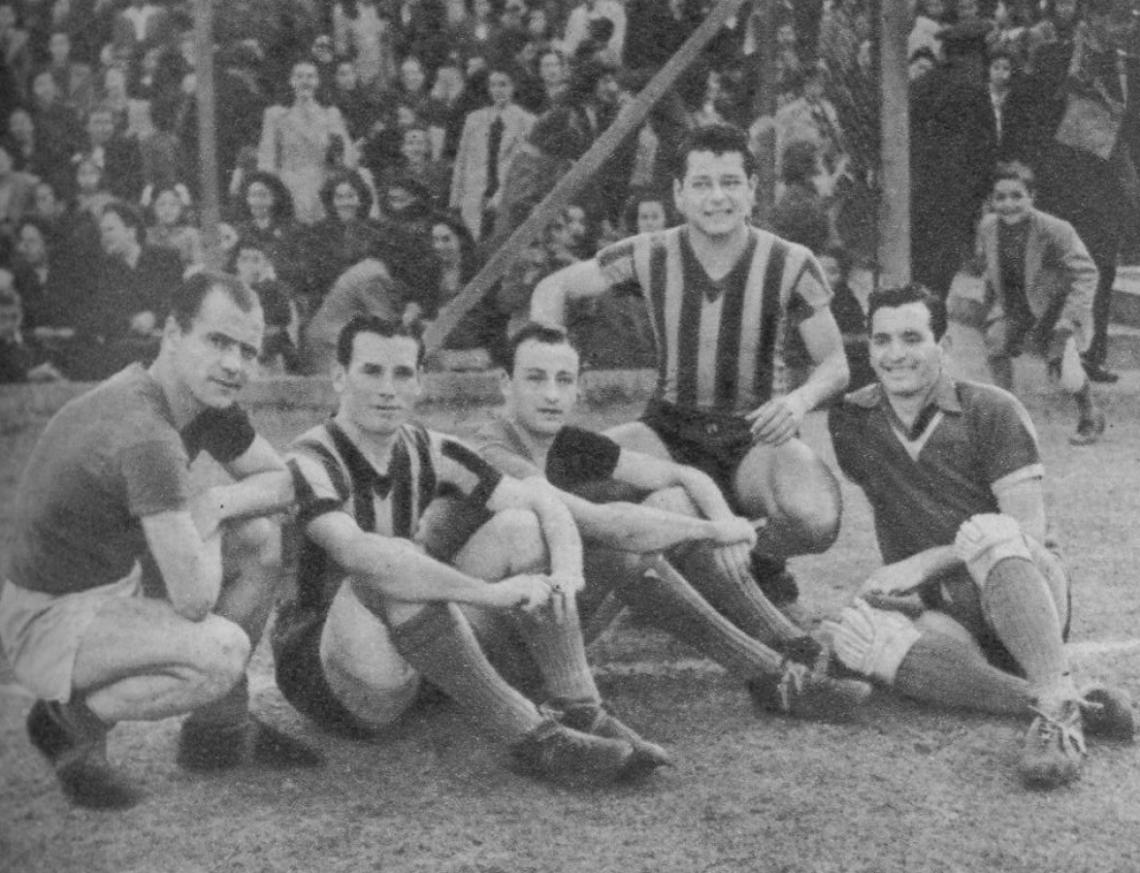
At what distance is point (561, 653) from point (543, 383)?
46 cm

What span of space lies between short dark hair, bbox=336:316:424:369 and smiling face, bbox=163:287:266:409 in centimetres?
21

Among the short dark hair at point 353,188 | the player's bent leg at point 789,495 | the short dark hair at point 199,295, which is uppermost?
the short dark hair at point 353,188

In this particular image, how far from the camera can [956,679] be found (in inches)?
93.7

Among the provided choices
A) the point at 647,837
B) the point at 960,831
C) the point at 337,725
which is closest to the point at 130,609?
the point at 337,725

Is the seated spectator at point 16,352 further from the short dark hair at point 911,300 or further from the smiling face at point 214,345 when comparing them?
the short dark hair at point 911,300

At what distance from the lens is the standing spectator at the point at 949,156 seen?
2893 millimetres

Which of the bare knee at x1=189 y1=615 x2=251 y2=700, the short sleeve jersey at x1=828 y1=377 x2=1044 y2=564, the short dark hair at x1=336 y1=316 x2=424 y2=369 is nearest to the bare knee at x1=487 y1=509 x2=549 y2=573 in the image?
the short dark hair at x1=336 y1=316 x2=424 y2=369

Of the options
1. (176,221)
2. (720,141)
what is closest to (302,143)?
(176,221)

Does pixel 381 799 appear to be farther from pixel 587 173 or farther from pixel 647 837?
pixel 587 173

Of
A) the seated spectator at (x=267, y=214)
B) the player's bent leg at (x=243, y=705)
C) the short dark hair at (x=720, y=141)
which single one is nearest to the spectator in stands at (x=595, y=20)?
the seated spectator at (x=267, y=214)

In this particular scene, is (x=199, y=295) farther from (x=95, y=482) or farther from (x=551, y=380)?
(x=551, y=380)

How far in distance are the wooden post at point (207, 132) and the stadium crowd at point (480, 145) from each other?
5 centimetres

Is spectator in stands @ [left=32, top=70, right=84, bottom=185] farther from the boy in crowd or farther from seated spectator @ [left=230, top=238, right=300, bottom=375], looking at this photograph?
the boy in crowd

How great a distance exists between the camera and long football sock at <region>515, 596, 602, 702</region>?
220 centimetres
